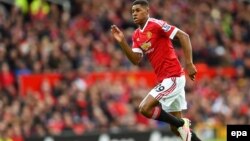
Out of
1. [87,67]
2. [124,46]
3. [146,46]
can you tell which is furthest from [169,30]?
[87,67]

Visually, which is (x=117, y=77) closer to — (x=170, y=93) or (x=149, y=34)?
(x=170, y=93)

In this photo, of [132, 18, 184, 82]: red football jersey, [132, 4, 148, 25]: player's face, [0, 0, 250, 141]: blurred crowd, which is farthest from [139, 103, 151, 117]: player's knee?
[0, 0, 250, 141]: blurred crowd

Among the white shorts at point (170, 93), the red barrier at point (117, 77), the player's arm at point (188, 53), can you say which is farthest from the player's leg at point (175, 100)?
the red barrier at point (117, 77)

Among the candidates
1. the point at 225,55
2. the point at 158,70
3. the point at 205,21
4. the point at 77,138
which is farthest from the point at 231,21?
the point at 158,70

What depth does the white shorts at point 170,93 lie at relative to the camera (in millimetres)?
13320

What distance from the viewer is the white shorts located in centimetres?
1332

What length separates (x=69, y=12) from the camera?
25.3 m

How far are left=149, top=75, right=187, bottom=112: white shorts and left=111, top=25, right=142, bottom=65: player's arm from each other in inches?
19.6

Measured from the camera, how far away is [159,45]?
43.6ft

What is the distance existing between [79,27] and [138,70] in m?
1.87

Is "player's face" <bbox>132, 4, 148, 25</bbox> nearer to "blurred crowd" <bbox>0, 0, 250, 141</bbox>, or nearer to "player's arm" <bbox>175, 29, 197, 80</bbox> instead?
"player's arm" <bbox>175, 29, 197, 80</bbox>

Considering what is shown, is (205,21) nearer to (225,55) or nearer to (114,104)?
(225,55)

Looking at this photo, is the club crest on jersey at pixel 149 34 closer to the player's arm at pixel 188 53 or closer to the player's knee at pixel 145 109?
the player's arm at pixel 188 53

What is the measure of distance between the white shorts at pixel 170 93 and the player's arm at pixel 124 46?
499 mm
